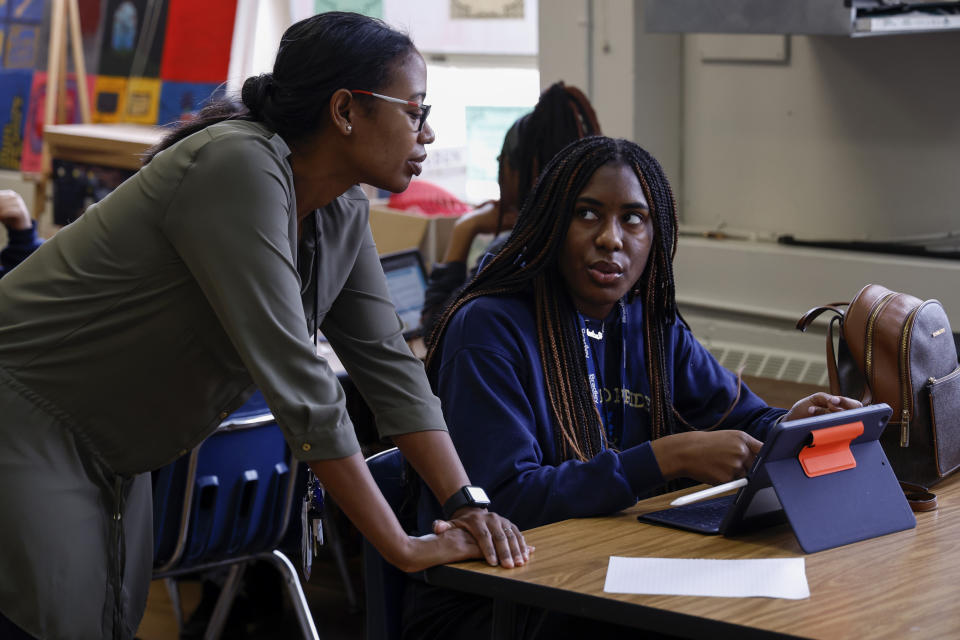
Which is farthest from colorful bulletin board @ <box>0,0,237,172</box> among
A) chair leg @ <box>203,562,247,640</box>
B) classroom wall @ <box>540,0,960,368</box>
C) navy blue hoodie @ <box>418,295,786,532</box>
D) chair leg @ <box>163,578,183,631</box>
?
navy blue hoodie @ <box>418,295,786,532</box>

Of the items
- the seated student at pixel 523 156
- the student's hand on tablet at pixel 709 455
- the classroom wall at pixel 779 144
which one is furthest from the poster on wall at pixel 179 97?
the student's hand on tablet at pixel 709 455

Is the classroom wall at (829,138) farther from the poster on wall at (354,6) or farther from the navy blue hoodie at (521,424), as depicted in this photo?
the navy blue hoodie at (521,424)

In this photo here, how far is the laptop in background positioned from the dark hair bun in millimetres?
1970

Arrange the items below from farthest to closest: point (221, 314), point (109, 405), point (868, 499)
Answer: point (868, 499) → point (109, 405) → point (221, 314)

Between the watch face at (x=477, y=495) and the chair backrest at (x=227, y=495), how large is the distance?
3.09ft

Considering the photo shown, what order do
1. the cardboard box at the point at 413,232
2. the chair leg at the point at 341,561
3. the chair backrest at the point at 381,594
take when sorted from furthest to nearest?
the cardboard box at the point at 413,232
the chair leg at the point at 341,561
the chair backrest at the point at 381,594

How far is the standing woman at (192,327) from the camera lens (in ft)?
4.53

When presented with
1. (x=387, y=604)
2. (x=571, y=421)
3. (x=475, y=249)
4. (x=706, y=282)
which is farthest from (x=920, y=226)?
(x=387, y=604)

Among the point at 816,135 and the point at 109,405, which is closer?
the point at 109,405

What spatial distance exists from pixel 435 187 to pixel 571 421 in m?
2.50

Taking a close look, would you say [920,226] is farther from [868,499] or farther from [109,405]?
[109,405]

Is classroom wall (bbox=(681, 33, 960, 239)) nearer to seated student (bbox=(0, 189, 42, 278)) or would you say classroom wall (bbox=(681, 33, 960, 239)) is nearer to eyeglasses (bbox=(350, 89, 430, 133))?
seated student (bbox=(0, 189, 42, 278))

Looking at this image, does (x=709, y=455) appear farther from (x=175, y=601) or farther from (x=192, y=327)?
(x=175, y=601)

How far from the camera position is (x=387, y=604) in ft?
5.70
